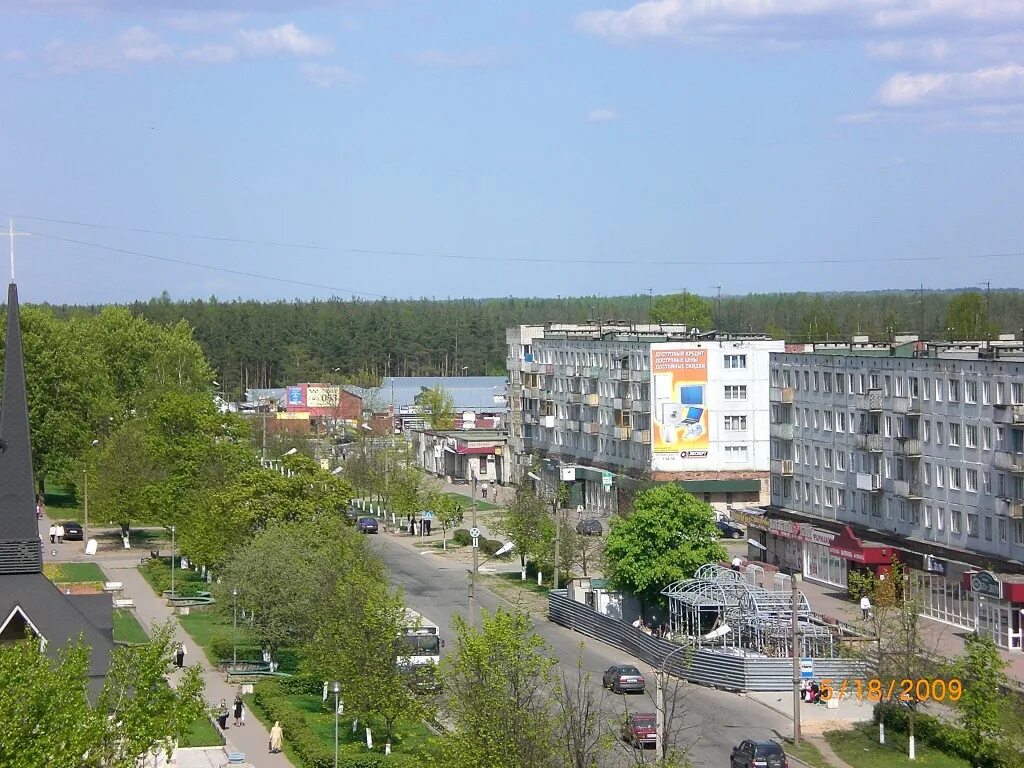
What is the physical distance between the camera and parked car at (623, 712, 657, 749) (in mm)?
41469

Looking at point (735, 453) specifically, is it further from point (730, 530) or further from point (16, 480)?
point (16, 480)

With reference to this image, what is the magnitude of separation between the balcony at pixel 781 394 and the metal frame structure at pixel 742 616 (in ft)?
76.8

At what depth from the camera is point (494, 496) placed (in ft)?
371

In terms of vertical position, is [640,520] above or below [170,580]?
above

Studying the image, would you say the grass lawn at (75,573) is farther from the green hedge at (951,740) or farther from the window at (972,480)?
the green hedge at (951,740)

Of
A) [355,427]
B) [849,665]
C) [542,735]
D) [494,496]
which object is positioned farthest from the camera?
[355,427]

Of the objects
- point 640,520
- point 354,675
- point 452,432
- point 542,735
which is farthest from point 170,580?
point 452,432

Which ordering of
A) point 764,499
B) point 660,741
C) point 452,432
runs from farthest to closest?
point 452,432 < point 764,499 < point 660,741

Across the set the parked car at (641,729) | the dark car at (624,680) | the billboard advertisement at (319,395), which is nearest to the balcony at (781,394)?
the dark car at (624,680)

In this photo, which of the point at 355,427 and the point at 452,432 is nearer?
the point at 452,432

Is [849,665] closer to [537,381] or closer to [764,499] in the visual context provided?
Result: [764,499]

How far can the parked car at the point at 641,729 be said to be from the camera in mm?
41469

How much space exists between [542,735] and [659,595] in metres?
27.6

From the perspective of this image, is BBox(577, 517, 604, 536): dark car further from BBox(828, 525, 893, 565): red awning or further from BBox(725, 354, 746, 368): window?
BBox(828, 525, 893, 565): red awning
